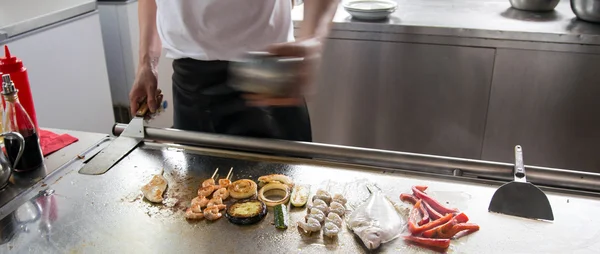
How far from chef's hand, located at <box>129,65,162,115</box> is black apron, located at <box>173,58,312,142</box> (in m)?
0.09

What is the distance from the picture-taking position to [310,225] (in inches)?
38.6

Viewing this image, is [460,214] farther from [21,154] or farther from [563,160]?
[563,160]

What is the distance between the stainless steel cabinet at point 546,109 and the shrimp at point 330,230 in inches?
58.6

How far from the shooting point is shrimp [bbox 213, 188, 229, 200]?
43.0 inches

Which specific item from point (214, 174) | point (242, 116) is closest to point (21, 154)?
point (214, 174)

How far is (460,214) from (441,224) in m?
0.05

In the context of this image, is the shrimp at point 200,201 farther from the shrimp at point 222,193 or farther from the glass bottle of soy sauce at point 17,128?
the glass bottle of soy sauce at point 17,128

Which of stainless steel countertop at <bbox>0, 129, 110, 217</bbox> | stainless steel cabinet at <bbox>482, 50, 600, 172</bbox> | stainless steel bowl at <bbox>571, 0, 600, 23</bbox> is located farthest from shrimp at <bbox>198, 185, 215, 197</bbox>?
stainless steel bowl at <bbox>571, 0, 600, 23</bbox>

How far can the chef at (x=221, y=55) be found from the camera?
4.52ft

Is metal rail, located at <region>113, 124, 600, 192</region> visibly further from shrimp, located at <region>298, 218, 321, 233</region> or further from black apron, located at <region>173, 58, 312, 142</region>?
shrimp, located at <region>298, 218, 321, 233</region>

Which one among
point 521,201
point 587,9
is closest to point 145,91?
point 521,201

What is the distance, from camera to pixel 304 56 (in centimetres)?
116

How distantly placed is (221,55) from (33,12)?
4.37 ft

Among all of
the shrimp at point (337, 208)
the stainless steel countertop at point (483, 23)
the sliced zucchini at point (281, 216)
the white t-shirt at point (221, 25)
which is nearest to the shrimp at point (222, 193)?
the sliced zucchini at point (281, 216)
